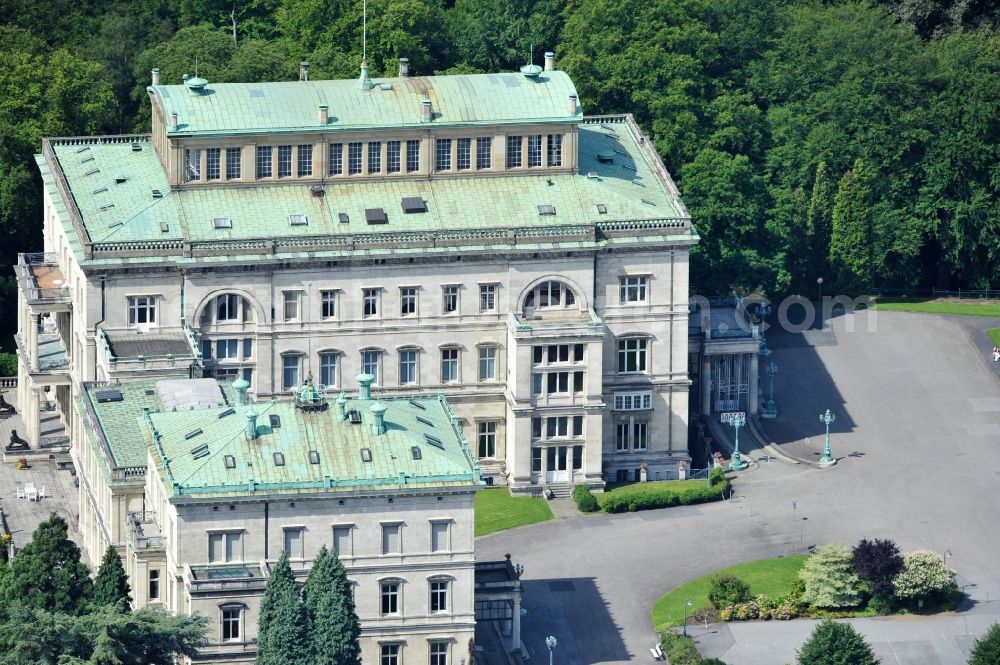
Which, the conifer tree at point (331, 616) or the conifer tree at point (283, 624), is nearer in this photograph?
the conifer tree at point (283, 624)

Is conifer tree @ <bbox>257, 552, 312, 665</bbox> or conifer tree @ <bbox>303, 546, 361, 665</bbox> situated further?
conifer tree @ <bbox>303, 546, 361, 665</bbox>

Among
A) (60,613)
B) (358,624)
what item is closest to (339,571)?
(358,624)

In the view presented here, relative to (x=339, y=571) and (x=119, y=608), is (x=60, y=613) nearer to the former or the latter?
(x=119, y=608)
